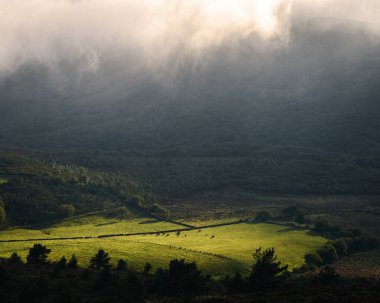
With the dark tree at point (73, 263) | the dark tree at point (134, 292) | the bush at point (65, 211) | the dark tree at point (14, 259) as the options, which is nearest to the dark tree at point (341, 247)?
the dark tree at point (73, 263)

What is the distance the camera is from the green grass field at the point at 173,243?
104056 mm

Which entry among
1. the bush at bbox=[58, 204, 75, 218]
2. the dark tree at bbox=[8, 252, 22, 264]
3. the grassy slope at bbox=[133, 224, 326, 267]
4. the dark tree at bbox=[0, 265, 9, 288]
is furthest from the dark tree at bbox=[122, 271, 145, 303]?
the bush at bbox=[58, 204, 75, 218]

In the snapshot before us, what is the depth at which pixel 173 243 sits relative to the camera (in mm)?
123562

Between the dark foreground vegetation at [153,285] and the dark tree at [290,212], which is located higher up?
the dark tree at [290,212]

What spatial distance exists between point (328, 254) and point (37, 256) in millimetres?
70458

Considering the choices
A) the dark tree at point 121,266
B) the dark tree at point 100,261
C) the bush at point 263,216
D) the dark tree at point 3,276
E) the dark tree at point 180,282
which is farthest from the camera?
the bush at point 263,216

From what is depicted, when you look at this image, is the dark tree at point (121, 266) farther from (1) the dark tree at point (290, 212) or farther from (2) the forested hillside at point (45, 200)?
(1) the dark tree at point (290, 212)

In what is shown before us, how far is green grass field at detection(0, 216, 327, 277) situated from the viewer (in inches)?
4097

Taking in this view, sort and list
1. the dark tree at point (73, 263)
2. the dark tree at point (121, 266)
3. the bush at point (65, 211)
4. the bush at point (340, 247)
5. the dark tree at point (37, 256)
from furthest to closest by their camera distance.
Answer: the bush at point (65, 211) → the bush at point (340, 247) → the dark tree at point (37, 256) → the dark tree at point (121, 266) → the dark tree at point (73, 263)

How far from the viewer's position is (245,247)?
4791 inches

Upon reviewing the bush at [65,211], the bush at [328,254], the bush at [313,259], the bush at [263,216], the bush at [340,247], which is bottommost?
the bush at [313,259]

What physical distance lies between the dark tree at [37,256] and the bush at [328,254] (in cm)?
6656

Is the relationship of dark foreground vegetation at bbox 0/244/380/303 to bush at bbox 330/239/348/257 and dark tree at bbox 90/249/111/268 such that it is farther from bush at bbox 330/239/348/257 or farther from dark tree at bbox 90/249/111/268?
bush at bbox 330/239/348/257

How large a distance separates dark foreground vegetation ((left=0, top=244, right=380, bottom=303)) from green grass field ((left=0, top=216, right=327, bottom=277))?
842 cm
